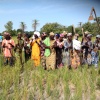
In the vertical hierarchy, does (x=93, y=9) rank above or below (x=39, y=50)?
above

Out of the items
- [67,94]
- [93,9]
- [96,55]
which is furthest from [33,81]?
[93,9]

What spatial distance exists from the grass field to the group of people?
2.54ft

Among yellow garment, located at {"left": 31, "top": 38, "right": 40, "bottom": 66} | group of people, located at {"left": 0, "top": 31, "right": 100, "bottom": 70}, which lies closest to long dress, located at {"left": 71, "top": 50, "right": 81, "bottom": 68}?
group of people, located at {"left": 0, "top": 31, "right": 100, "bottom": 70}

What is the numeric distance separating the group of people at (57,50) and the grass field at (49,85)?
0.77 m

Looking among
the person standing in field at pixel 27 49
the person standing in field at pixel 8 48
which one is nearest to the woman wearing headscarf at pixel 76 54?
the person standing in field at pixel 27 49

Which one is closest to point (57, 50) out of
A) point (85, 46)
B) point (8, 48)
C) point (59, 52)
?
point (59, 52)

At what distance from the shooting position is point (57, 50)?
318 inches

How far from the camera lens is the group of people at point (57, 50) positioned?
7.87m

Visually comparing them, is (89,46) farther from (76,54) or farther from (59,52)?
(59,52)

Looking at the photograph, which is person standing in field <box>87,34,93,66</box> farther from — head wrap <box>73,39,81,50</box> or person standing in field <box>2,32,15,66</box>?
person standing in field <box>2,32,15,66</box>

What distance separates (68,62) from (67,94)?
9.05 feet

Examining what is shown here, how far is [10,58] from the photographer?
8.53m

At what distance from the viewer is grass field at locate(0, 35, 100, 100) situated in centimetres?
532

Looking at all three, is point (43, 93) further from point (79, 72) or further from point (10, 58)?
point (10, 58)
